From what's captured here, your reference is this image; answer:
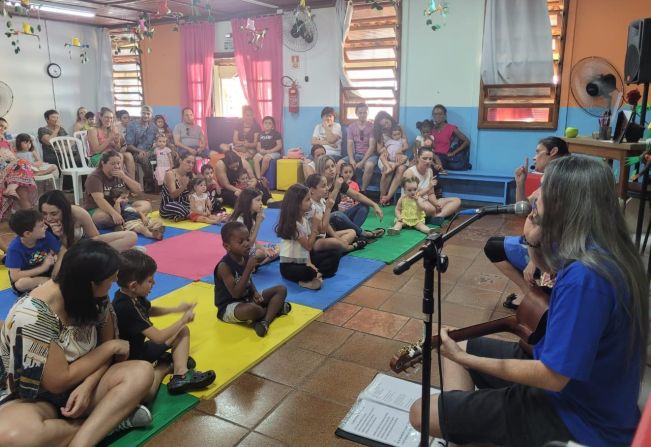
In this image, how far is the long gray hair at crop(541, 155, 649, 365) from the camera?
4.44ft

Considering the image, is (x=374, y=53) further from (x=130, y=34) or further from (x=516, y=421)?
(x=516, y=421)

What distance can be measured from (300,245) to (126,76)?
8.69 m

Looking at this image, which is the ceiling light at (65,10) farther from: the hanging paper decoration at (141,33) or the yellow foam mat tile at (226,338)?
the yellow foam mat tile at (226,338)

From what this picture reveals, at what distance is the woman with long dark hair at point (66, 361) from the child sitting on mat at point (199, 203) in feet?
13.0

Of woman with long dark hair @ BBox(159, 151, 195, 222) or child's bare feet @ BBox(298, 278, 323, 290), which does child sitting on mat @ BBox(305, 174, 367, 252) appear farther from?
woman with long dark hair @ BBox(159, 151, 195, 222)

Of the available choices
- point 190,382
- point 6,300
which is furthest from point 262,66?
point 190,382

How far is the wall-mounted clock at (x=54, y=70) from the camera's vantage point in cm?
970

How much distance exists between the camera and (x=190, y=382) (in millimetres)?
2488

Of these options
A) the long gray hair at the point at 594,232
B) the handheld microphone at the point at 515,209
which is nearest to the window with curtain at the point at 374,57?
the handheld microphone at the point at 515,209

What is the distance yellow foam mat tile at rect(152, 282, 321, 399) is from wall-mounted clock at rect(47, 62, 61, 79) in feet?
26.5

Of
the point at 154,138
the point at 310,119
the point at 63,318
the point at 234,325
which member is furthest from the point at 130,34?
the point at 63,318

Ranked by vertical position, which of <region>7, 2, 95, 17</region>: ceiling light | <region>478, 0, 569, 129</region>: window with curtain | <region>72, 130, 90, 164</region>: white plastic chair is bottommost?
<region>72, 130, 90, 164</region>: white plastic chair

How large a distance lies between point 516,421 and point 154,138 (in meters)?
8.24

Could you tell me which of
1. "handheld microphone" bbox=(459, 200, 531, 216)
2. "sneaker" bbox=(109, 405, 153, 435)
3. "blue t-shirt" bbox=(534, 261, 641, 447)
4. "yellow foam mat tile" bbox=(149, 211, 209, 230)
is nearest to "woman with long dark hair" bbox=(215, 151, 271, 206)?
"yellow foam mat tile" bbox=(149, 211, 209, 230)
